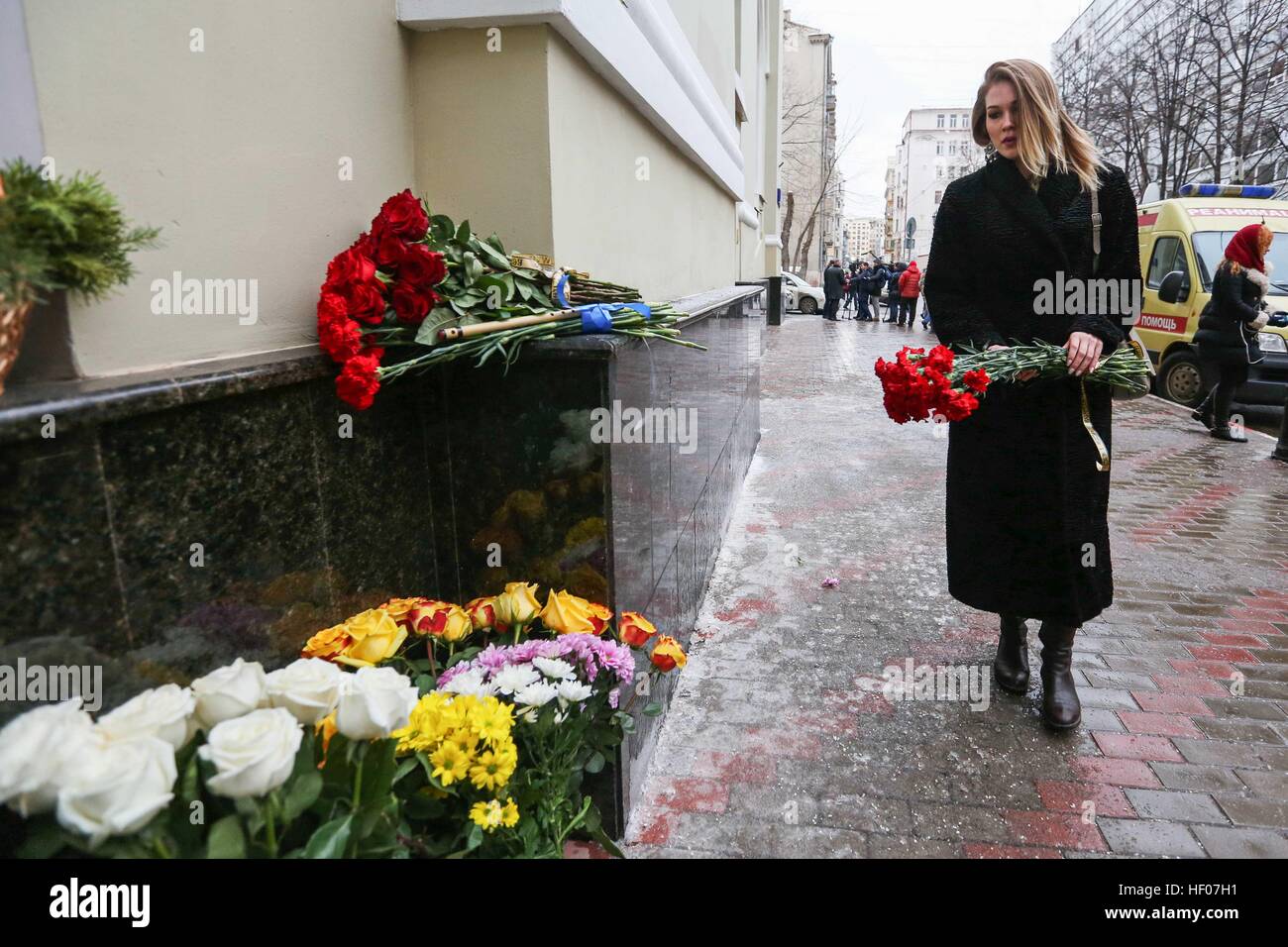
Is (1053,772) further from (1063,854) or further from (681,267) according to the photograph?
(681,267)

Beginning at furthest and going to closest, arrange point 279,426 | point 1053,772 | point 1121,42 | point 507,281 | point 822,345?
point 1121,42 → point 822,345 → point 1053,772 → point 507,281 → point 279,426

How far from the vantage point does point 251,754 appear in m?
1.12

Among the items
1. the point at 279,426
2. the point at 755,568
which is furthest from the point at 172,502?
the point at 755,568

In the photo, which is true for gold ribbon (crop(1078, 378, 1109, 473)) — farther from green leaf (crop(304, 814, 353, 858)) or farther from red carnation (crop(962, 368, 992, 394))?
green leaf (crop(304, 814, 353, 858))

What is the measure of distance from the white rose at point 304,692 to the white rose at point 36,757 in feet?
0.95

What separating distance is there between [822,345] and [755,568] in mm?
14912

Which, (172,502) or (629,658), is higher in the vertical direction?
(172,502)

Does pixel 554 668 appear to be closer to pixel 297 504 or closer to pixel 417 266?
pixel 297 504

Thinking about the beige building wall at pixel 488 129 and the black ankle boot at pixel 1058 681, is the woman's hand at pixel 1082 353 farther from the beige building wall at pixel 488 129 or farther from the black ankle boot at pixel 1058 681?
the beige building wall at pixel 488 129

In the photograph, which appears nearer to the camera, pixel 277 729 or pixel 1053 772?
pixel 277 729


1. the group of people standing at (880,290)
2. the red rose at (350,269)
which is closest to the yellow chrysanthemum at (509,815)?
the red rose at (350,269)

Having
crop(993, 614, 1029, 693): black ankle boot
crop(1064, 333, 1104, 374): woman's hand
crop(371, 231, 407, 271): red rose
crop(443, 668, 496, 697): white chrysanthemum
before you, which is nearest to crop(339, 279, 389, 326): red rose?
crop(371, 231, 407, 271): red rose

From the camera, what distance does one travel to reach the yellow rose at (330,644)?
1.79 meters

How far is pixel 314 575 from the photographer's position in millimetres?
2129
